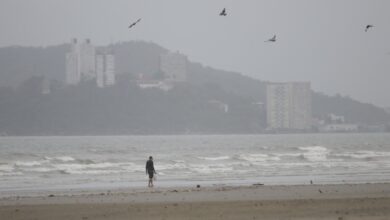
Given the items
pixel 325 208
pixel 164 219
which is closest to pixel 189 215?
pixel 164 219

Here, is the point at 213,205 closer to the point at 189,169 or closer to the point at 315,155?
the point at 189,169

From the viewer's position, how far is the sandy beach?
16.0 meters

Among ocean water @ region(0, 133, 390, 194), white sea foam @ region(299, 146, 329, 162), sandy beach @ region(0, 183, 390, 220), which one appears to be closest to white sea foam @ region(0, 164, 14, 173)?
ocean water @ region(0, 133, 390, 194)

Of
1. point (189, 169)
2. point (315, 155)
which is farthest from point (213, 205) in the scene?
point (315, 155)

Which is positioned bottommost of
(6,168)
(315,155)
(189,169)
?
(189,169)

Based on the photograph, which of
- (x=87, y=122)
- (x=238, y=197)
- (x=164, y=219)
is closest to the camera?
(x=164, y=219)

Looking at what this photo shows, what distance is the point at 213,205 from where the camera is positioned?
1812 cm

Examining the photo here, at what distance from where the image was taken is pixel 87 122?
196125 millimetres

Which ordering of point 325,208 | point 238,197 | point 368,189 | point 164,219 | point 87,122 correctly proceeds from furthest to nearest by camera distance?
point 87,122 < point 368,189 < point 238,197 < point 325,208 < point 164,219

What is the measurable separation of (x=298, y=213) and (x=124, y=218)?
3428 mm

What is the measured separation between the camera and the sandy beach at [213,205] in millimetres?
16047

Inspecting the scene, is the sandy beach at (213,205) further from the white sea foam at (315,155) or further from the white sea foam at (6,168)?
the white sea foam at (315,155)

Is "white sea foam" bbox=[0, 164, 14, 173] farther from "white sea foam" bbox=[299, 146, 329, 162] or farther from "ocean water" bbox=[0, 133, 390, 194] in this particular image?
"white sea foam" bbox=[299, 146, 329, 162]

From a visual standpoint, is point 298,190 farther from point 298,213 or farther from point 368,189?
point 298,213
